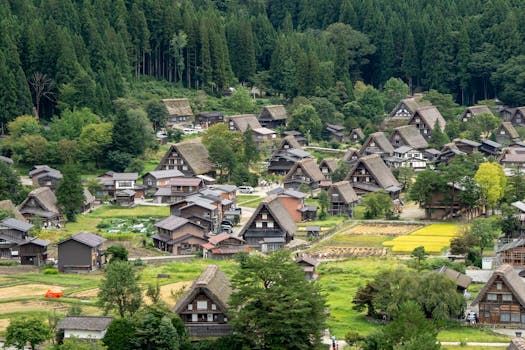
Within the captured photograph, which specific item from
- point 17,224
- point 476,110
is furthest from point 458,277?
point 476,110

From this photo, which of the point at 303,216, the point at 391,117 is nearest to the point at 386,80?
the point at 391,117

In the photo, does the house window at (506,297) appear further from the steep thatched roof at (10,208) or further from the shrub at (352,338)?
the steep thatched roof at (10,208)

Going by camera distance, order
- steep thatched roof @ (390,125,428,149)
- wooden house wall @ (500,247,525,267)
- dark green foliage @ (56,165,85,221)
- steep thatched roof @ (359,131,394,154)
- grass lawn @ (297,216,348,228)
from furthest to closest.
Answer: steep thatched roof @ (390,125,428,149) < steep thatched roof @ (359,131,394,154) < grass lawn @ (297,216,348,228) < dark green foliage @ (56,165,85,221) < wooden house wall @ (500,247,525,267)

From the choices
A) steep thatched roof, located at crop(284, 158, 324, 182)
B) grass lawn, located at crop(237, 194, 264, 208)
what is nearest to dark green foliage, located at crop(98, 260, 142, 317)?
grass lawn, located at crop(237, 194, 264, 208)

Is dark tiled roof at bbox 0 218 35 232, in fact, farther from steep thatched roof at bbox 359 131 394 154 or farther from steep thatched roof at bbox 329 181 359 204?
steep thatched roof at bbox 359 131 394 154

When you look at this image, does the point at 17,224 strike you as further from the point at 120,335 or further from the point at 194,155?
the point at 194,155
